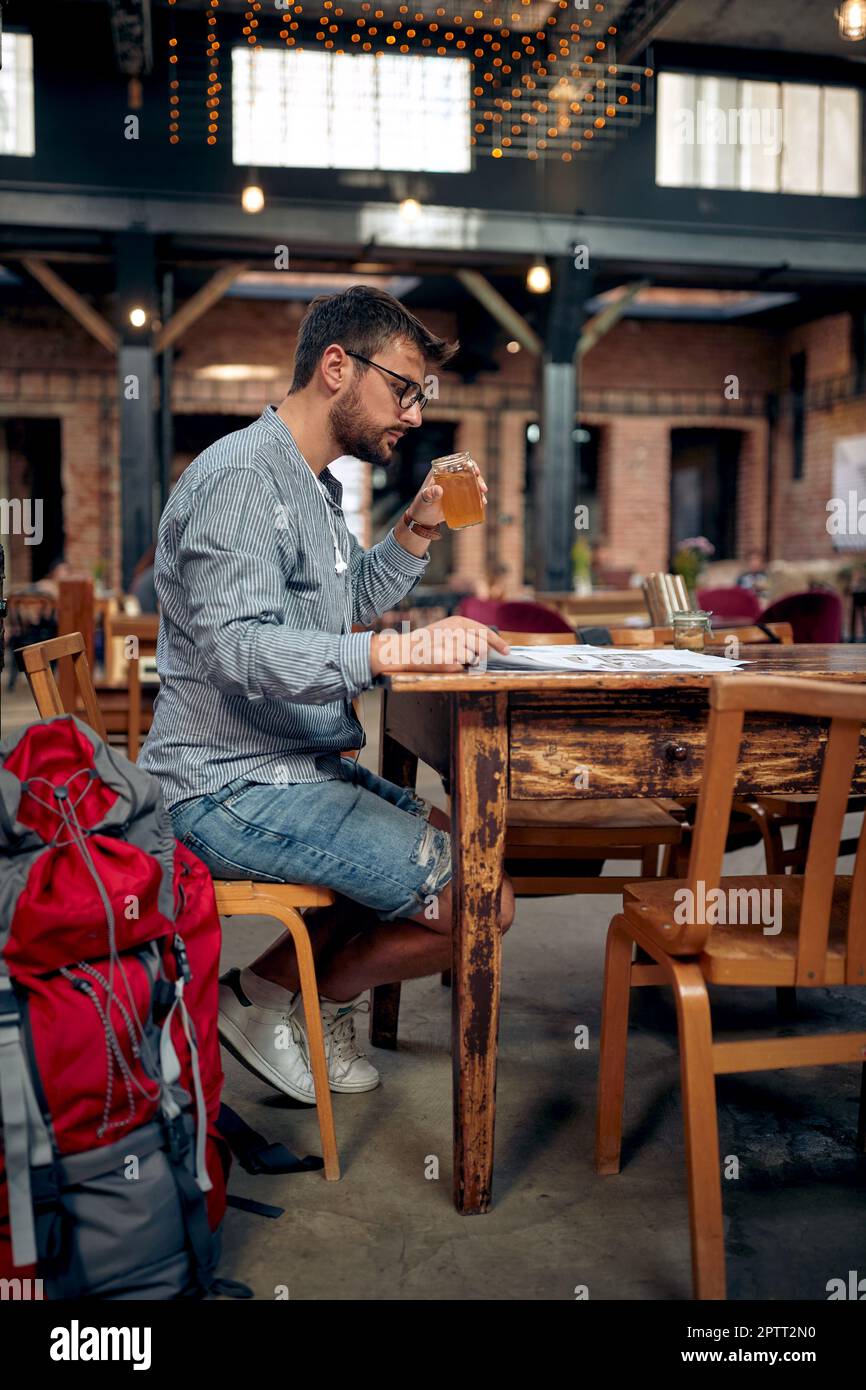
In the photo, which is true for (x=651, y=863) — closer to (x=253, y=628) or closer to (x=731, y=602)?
(x=253, y=628)

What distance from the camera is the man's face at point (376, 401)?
1.94m

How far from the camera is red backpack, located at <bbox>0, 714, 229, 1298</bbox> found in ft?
4.42

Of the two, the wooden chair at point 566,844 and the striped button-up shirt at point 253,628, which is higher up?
the striped button-up shirt at point 253,628

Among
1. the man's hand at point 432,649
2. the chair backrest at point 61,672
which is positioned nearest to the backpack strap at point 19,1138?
the chair backrest at point 61,672

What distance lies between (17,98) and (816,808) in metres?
9.78

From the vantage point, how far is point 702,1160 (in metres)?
1.47

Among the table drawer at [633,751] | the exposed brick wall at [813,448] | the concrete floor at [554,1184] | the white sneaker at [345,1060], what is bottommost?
the concrete floor at [554,1184]

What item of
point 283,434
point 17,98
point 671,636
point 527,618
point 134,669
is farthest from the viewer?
point 17,98

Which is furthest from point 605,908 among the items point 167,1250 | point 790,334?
point 790,334

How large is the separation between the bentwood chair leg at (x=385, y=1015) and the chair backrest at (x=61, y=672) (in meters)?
0.79

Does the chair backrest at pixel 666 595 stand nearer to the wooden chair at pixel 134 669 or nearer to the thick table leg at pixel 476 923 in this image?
the thick table leg at pixel 476 923

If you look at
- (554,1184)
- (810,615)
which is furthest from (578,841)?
(810,615)

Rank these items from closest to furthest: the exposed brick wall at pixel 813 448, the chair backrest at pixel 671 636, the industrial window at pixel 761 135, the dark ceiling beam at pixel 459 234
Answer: the chair backrest at pixel 671 636, the dark ceiling beam at pixel 459 234, the industrial window at pixel 761 135, the exposed brick wall at pixel 813 448

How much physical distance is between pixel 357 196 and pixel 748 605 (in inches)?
221
